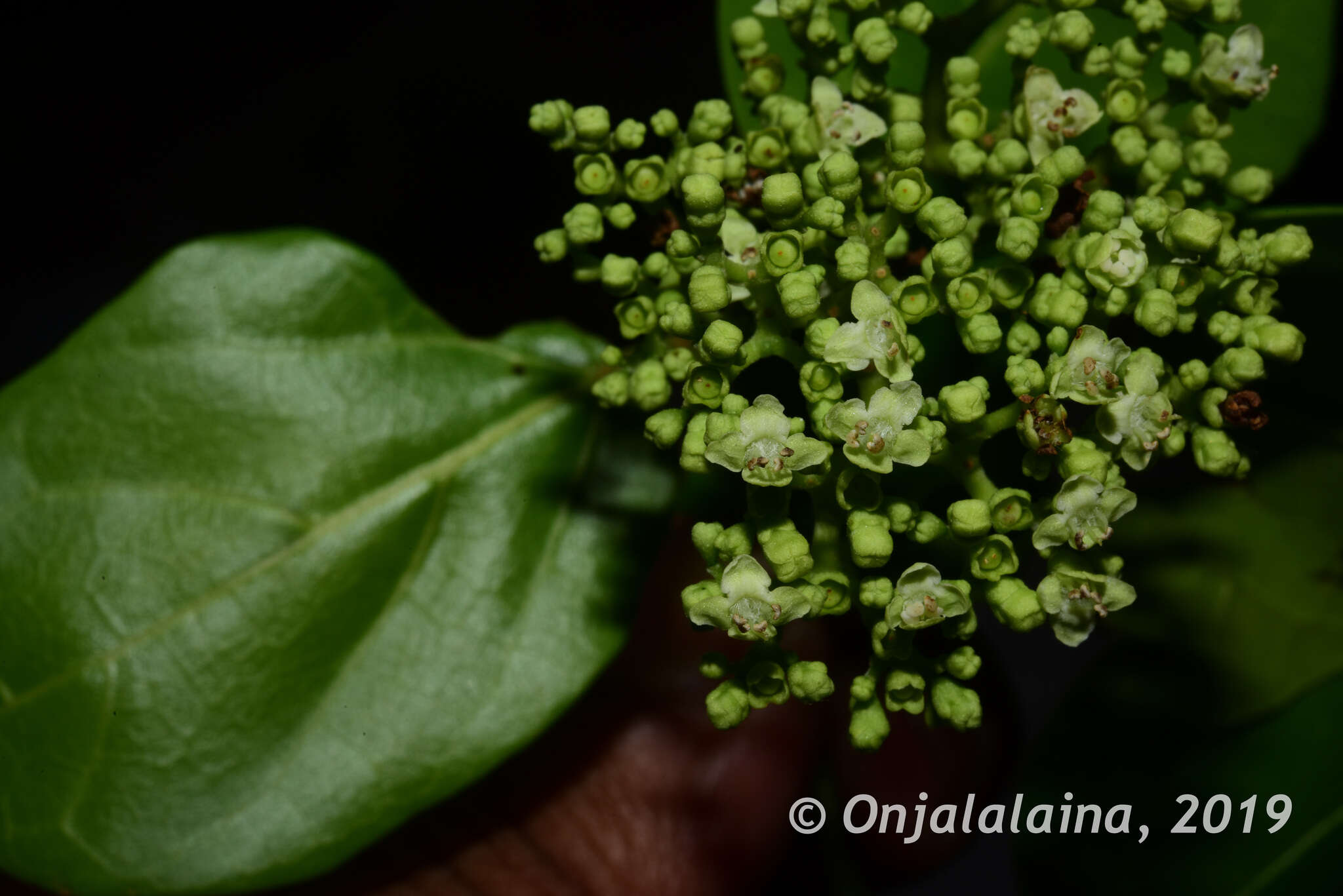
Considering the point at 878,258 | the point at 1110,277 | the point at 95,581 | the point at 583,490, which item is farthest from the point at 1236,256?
the point at 95,581

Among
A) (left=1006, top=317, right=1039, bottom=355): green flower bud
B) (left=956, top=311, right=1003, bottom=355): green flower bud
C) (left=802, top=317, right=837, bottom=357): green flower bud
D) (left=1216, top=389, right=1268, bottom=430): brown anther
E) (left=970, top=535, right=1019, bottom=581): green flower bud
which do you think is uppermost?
(left=802, top=317, right=837, bottom=357): green flower bud

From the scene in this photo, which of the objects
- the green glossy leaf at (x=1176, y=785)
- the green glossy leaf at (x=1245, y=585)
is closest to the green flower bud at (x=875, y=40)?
the green glossy leaf at (x=1245, y=585)

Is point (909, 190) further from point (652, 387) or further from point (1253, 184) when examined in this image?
point (1253, 184)

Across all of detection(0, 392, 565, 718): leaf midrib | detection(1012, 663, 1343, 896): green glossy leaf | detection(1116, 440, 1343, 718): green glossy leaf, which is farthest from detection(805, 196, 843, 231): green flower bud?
detection(1012, 663, 1343, 896): green glossy leaf

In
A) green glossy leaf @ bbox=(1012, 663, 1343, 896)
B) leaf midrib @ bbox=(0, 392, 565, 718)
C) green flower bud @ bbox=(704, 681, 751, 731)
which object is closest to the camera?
green flower bud @ bbox=(704, 681, 751, 731)

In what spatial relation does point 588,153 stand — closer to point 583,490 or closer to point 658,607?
point 583,490

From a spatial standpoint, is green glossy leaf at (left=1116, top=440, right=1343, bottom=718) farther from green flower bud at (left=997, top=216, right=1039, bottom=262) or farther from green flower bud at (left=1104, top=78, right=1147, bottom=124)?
green flower bud at (left=997, top=216, right=1039, bottom=262)

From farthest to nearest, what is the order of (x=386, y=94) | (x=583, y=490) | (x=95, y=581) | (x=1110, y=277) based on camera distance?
(x=386, y=94), (x=583, y=490), (x=95, y=581), (x=1110, y=277)

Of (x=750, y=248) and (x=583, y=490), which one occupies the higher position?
(x=750, y=248)
